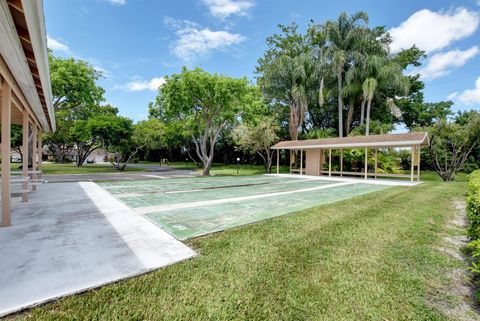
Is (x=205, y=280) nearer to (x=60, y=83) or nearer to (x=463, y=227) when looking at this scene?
(x=463, y=227)

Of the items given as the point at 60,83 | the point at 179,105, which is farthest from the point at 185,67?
the point at 60,83

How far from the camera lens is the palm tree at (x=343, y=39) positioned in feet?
61.5

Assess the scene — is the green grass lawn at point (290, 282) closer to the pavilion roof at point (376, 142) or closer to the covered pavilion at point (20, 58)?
the covered pavilion at point (20, 58)

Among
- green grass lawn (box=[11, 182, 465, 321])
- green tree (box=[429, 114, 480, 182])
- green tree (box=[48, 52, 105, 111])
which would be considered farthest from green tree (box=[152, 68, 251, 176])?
green tree (box=[429, 114, 480, 182])

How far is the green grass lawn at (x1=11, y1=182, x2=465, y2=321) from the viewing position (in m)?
2.01

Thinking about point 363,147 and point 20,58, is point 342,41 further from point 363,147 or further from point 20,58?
point 20,58

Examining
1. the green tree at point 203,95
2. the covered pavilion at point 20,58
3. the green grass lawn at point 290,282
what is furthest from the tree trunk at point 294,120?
the covered pavilion at point 20,58

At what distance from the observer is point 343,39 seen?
1916cm

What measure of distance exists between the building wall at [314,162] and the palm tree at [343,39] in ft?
19.1

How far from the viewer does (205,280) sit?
8.08 ft

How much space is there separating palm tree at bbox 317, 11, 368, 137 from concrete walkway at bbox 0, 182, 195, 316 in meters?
19.7

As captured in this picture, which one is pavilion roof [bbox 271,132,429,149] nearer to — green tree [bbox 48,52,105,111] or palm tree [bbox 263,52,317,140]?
palm tree [bbox 263,52,317,140]

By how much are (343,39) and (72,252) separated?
74.0 feet

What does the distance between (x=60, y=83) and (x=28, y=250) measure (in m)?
15.3
